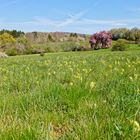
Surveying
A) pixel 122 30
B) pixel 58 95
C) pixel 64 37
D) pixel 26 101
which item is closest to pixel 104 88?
pixel 58 95

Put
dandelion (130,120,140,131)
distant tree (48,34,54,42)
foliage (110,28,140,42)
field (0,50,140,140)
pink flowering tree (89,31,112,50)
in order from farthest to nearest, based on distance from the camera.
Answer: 1. distant tree (48,34,54,42)
2. foliage (110,28,140,42)
3. pink flowering tree (89,31,112,50)
4. field (0,50,140,140)
5. dandelion (130,120,140,131)

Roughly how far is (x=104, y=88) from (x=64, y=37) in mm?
107639

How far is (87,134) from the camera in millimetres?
Result: 3184

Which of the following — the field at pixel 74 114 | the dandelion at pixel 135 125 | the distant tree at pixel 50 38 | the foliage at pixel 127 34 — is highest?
the dandelion at pixel 135 125

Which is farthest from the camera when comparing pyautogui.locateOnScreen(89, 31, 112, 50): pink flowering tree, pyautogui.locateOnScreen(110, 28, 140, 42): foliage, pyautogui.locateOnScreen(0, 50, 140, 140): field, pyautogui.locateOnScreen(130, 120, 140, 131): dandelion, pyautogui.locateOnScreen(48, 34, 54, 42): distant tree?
pyautogui.locateOnScreen(48, 34, 54, 42): distant tree

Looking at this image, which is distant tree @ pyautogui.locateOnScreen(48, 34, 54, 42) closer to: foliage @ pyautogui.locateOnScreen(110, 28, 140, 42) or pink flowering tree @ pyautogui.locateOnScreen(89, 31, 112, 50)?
foliage @ pyautogui.locateOnScreen(110, 28, 140, 42)

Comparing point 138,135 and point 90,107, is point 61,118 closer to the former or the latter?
point 90,107

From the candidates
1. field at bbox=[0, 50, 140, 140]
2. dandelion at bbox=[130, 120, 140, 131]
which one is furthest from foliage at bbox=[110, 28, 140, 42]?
dandelion at bbox=[130, 120, 140, 131]

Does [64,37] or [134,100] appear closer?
[134,100]

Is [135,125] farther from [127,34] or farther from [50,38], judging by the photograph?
[50,38]

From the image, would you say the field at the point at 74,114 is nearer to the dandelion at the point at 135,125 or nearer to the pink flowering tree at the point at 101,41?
the dandelion at the point at 135,125

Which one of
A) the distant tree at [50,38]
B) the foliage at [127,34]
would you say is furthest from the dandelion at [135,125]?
the distant tree at [50,38]

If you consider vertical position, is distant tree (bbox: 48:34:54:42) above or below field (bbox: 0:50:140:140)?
below

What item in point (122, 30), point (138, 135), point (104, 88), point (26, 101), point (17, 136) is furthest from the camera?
point (122, 30)
